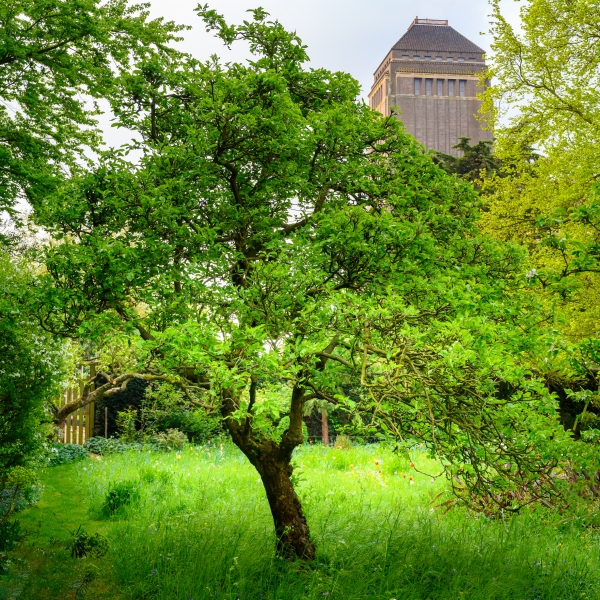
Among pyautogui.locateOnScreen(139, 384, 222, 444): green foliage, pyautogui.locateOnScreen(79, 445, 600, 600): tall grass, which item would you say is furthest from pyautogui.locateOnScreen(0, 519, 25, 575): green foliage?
pyautogui.locateOnScreen(139, 384, 222, 444): green foliage

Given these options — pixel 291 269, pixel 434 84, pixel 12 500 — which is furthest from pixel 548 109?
pixel 434 84

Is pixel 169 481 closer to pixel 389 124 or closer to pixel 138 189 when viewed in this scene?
pixel 138 189

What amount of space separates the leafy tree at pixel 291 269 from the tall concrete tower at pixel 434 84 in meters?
71.7

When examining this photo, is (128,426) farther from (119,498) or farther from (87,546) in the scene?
(87,546)

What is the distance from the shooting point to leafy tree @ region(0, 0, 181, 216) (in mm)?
10930

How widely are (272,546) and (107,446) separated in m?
8.45

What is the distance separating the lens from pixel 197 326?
13.5ft

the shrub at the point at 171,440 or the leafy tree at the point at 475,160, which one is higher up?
the leafy tree at the point at 475,160

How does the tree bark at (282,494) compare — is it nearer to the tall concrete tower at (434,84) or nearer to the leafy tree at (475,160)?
the leafy tree at (475,160)

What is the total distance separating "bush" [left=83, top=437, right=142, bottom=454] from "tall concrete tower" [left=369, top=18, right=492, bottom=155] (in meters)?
67.2

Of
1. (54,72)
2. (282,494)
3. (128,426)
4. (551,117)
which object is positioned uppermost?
(54,72)

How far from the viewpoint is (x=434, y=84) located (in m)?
76.3

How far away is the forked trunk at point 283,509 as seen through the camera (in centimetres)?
565

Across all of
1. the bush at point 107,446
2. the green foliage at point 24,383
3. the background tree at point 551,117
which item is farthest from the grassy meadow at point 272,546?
the background tree at point 551,117
